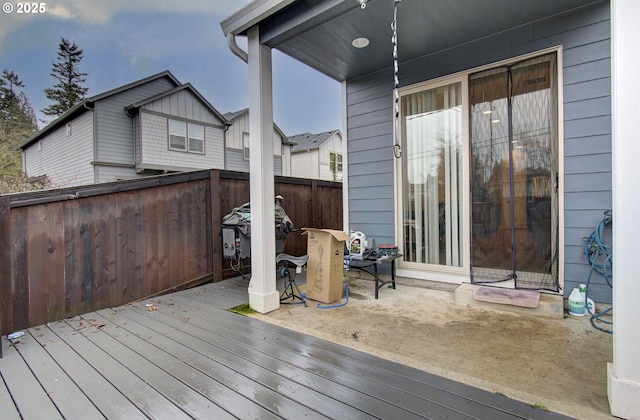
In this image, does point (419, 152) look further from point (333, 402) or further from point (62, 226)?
point (62, 226)

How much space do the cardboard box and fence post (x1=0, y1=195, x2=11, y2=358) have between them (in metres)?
2.57

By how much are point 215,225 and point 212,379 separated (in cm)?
263

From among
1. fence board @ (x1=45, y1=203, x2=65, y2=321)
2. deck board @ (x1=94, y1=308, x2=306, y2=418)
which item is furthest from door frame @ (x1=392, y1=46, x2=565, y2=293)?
fence board @ (x1=45, y1=203, x2=65, y2=321)

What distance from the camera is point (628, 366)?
1.39 m

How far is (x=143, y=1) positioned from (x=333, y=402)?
14.5 metres

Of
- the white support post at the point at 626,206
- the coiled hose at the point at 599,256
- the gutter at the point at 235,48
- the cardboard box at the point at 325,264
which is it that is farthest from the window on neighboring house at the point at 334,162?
the white support post at the point at 626,206

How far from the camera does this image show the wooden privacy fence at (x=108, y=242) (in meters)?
2.57

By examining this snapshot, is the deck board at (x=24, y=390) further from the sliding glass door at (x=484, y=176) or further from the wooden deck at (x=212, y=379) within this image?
the sliding glass door at (x=484, y=176)

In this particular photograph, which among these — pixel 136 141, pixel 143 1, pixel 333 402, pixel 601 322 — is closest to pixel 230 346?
pixel 333 402

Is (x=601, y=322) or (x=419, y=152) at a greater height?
(x=419, y=152)

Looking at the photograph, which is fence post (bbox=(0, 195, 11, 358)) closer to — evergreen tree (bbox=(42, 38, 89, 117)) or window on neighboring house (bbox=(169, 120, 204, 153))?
window on neighboring house (bbox=(169, 120, 204, 153))

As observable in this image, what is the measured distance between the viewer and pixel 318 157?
17594 mm

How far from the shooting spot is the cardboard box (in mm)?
3166

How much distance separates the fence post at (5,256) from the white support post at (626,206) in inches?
161
